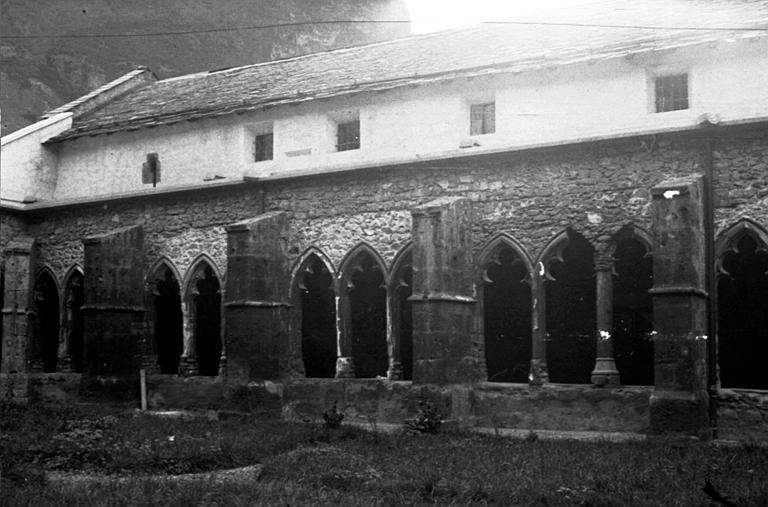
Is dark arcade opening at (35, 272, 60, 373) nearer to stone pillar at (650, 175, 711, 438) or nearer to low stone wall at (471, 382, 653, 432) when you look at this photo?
low stone wall at (471, 382, 653, 432)

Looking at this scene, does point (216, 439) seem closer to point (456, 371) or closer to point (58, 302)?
point (456, 371)

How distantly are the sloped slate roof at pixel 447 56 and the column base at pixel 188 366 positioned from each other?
5.00m

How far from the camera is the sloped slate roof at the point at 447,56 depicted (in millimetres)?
17031

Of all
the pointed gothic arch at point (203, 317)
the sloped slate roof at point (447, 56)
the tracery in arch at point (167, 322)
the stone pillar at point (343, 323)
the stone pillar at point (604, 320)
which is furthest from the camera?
the tracery in arch at point (167, 322)

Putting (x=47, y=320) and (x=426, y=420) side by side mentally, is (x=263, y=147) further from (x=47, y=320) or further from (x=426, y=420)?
(x=426, y=420)

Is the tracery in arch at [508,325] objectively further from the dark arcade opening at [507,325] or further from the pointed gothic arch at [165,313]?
the pointed gothic arch at [165,313]

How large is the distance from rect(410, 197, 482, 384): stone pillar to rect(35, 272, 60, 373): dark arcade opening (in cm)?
985

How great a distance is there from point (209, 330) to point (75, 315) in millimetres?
2849

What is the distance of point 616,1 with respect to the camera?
20.8 metres

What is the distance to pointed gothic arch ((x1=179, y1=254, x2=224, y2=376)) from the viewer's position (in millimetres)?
19406

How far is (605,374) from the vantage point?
14766 mm

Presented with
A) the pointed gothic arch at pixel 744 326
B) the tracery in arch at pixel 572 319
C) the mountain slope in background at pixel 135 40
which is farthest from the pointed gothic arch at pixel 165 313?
the mountain slope in background at pixel 135 40

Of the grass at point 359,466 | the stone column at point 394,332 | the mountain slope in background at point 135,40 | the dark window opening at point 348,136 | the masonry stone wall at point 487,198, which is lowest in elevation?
the grass at point 359,466

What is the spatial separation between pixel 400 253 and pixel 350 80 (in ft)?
16.0
